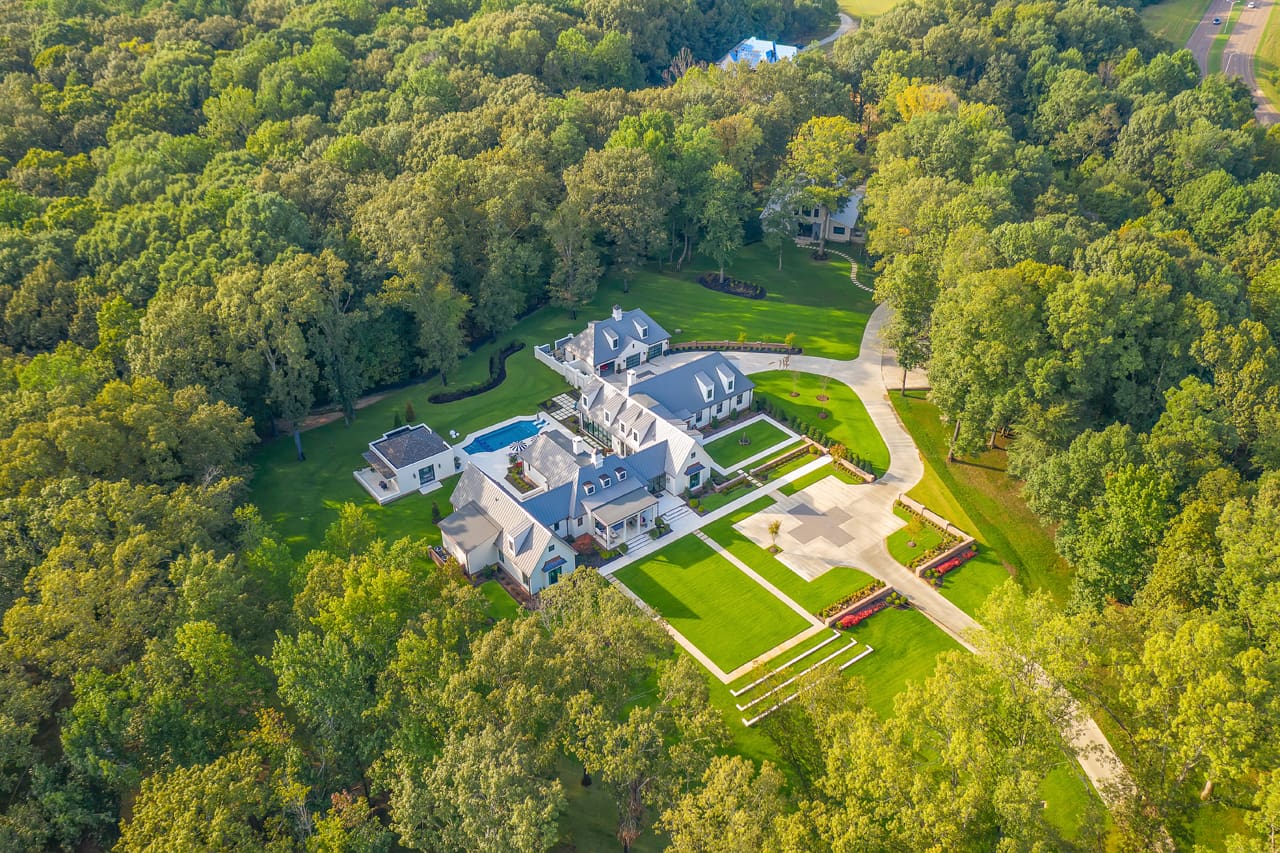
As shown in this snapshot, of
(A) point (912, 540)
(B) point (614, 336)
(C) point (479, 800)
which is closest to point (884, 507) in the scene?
(A) point (912, 540)

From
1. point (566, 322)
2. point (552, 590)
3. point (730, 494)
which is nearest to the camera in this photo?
point (552, 590)

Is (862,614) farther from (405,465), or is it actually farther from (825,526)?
(405,465)

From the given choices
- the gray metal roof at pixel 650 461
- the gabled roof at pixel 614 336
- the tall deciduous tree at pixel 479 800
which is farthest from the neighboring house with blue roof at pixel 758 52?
the tall deciduous tree at pixel 479 800

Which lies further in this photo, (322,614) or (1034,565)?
(1034,565)

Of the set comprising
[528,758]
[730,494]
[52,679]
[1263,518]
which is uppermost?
[1263,518]

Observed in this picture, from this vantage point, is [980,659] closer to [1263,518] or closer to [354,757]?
[1263,518]

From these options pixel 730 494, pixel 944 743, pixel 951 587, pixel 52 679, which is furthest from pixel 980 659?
pixel 52 679

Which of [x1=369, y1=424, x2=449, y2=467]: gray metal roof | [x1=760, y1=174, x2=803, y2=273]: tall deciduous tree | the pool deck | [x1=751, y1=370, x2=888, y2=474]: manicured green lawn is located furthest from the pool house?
[x1=760, y1=174, x2=803, y2=273]: tall deciduous tree

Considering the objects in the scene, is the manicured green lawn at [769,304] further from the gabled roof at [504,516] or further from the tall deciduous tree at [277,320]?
the tall deciduous tree at [277,320]

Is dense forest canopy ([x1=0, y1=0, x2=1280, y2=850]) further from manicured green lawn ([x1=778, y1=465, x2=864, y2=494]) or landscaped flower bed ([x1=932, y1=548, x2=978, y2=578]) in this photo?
A: manicured green lawn ([x1=778, y1=465, x2=864, y2=494])
